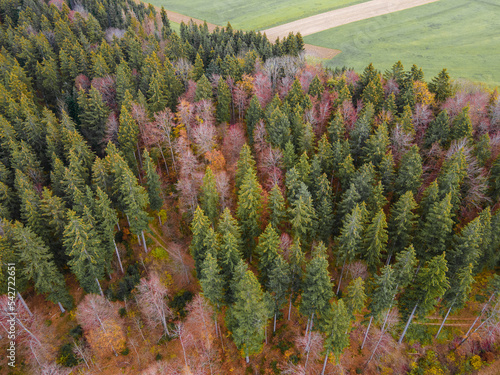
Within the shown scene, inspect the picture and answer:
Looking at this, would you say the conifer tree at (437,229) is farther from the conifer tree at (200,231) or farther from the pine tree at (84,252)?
the pine tree at (84,252)

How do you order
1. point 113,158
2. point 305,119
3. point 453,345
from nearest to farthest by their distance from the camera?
point 453,345 → point 113,158 → point 305,119

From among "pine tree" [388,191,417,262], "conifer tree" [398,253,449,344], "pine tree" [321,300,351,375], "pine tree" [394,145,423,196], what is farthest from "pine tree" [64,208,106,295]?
"pine tree" [394,145,423,196]

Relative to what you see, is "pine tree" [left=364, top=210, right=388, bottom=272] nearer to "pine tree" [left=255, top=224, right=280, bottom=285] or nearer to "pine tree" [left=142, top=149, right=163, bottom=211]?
"pine tree" [left=255, top=224, right=280, bottom=285]

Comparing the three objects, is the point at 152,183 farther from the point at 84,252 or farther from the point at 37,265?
the point at 37,265

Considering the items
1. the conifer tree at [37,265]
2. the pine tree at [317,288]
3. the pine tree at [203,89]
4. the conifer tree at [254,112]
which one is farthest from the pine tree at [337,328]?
the pine tree at [203,89]

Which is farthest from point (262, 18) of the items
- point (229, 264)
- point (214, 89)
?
point (229, 264)

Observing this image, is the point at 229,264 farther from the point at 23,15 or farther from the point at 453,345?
the point at 23,15

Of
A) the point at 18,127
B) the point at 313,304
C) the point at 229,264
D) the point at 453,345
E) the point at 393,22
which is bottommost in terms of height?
the point at 453,345
